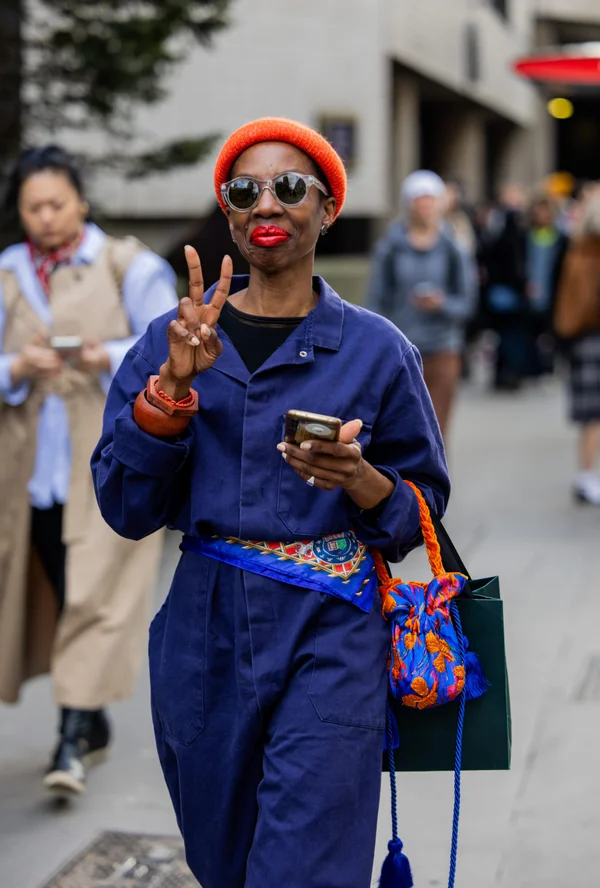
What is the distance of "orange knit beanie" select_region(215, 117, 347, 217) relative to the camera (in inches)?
105

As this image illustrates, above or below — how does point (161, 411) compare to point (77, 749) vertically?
above

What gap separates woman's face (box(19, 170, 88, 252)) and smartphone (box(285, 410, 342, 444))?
2266mm

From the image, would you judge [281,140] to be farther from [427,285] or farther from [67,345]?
[427,285]

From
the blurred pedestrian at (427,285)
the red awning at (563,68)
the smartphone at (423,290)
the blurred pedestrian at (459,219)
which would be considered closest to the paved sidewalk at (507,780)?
the blurred pedestrian at (427,285)

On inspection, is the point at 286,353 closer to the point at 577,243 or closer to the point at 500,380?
the point at 577,243

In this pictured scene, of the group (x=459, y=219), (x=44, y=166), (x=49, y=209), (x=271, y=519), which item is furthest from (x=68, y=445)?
(x=459, y=219)

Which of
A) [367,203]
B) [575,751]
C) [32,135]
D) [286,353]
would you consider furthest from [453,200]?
[286,353]

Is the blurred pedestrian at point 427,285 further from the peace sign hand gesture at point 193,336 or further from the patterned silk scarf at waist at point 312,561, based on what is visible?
the peace sign hand gesture at point 193,336

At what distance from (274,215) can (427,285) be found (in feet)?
18.7

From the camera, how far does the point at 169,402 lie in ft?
8.37

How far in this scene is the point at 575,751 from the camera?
4785 mm

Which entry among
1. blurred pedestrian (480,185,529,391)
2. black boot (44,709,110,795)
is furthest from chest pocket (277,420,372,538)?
blurred pedestrian (480,185,529,391)

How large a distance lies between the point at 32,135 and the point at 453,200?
539 centimetres

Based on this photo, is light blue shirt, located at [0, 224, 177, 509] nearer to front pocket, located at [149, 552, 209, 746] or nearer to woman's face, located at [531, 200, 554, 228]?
front pocket, located at [149, 552, 209, 746]
